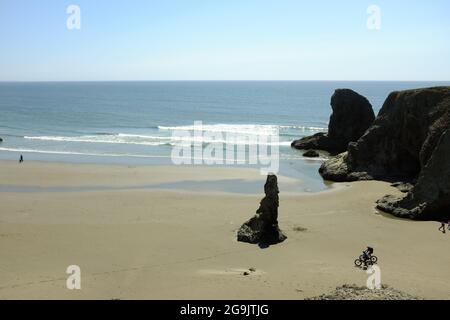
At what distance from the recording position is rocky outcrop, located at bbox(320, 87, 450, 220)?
1136 inches

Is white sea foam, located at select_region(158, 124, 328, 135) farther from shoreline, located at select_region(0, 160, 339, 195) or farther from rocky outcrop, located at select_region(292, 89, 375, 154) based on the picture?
shoreline, located at select_region(0, 160, 339, 195)

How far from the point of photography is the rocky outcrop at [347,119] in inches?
2258

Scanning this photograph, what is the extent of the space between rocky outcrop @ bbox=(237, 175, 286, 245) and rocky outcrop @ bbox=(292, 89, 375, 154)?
3535 cm

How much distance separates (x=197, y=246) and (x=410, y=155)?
76.2 feet

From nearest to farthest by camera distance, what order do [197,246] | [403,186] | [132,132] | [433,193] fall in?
[197,246], [433,193], [403,186], [132,132]

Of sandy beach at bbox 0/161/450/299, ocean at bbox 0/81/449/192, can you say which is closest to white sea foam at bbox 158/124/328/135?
ocean at bbox 0/81/449/192

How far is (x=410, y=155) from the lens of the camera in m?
39.5

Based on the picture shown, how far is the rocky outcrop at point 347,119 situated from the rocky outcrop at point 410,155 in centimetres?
1328

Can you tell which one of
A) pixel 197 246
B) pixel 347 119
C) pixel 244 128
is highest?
pixel 347 119

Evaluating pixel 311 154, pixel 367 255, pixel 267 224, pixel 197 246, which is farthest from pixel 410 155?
pixel 197 246

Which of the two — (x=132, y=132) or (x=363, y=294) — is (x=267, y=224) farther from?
(x=132, y=132)
